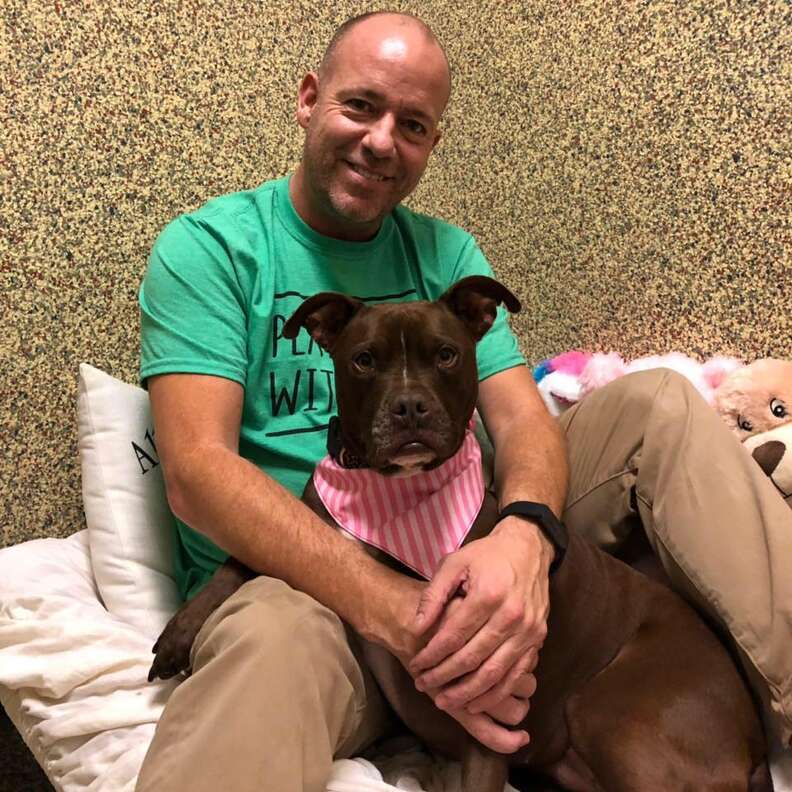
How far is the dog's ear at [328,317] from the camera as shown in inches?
68.4

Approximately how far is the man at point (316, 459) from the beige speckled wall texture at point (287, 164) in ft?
1.66

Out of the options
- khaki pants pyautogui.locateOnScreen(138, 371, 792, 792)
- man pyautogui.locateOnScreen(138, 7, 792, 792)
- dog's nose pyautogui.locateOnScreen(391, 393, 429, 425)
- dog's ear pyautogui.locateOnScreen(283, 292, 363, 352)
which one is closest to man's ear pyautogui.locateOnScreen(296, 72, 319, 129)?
man pyautogui.locateOnScreen(138, 7, 792, 792)

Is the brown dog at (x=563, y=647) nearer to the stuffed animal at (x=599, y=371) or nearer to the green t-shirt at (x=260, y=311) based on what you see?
the green t-shirt at (x=260, y=311)

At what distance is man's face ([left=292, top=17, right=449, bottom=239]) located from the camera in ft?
6.92

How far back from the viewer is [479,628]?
4.76 ft

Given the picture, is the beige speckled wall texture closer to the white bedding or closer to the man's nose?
the white bedding

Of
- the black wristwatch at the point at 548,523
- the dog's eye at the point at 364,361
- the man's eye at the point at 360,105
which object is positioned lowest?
the black wristwatch at the point at 548,523

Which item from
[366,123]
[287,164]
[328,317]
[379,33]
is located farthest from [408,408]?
[287,164]

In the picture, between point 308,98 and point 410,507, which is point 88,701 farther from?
point 308,98

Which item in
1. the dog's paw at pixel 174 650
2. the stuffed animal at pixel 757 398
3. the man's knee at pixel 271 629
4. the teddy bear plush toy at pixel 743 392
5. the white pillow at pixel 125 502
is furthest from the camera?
the white pillow at pixel 125 502

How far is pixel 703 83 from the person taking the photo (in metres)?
2.30

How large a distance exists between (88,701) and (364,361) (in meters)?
0.92

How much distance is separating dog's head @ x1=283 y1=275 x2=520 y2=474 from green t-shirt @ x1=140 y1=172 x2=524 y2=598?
0.67 feet

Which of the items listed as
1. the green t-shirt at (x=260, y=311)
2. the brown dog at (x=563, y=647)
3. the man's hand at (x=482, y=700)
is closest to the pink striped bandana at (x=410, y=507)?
the brown dog at (x=563, y=647)
